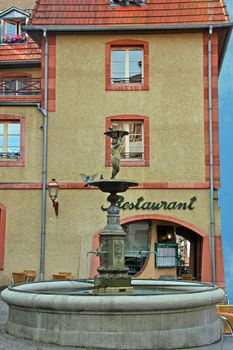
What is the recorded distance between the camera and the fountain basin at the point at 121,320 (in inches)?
354

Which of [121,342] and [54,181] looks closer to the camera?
[121,342]

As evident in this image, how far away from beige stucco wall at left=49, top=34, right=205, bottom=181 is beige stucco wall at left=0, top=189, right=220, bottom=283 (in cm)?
69

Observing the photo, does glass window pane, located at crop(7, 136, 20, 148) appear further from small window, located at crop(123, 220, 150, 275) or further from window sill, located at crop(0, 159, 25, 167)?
small window, located at crop(123, 220, 150, 275)

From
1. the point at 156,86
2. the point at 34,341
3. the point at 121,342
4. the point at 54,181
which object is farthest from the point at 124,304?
the point at 156,86

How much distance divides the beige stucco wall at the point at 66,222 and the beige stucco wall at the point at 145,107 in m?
0.69

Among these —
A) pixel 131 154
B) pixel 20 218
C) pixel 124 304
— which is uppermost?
pixel 131 154

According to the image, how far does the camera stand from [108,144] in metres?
20.1

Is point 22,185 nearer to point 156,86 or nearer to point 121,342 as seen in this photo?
point 156,86

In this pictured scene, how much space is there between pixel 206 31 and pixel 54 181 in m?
7.10

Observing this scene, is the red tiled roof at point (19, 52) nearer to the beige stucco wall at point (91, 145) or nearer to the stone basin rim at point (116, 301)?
the beige stucco wall at point (91, 145)

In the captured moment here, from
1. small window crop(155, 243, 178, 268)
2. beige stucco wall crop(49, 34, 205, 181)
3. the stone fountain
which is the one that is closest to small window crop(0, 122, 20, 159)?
beige stucco wall crop(49, 34, 205, 181)

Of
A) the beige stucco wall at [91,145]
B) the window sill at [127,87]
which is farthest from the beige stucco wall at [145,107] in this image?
the window sill at [127,87]

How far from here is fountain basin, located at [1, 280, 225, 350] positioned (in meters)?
9.00

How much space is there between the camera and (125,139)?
20.3 meters
